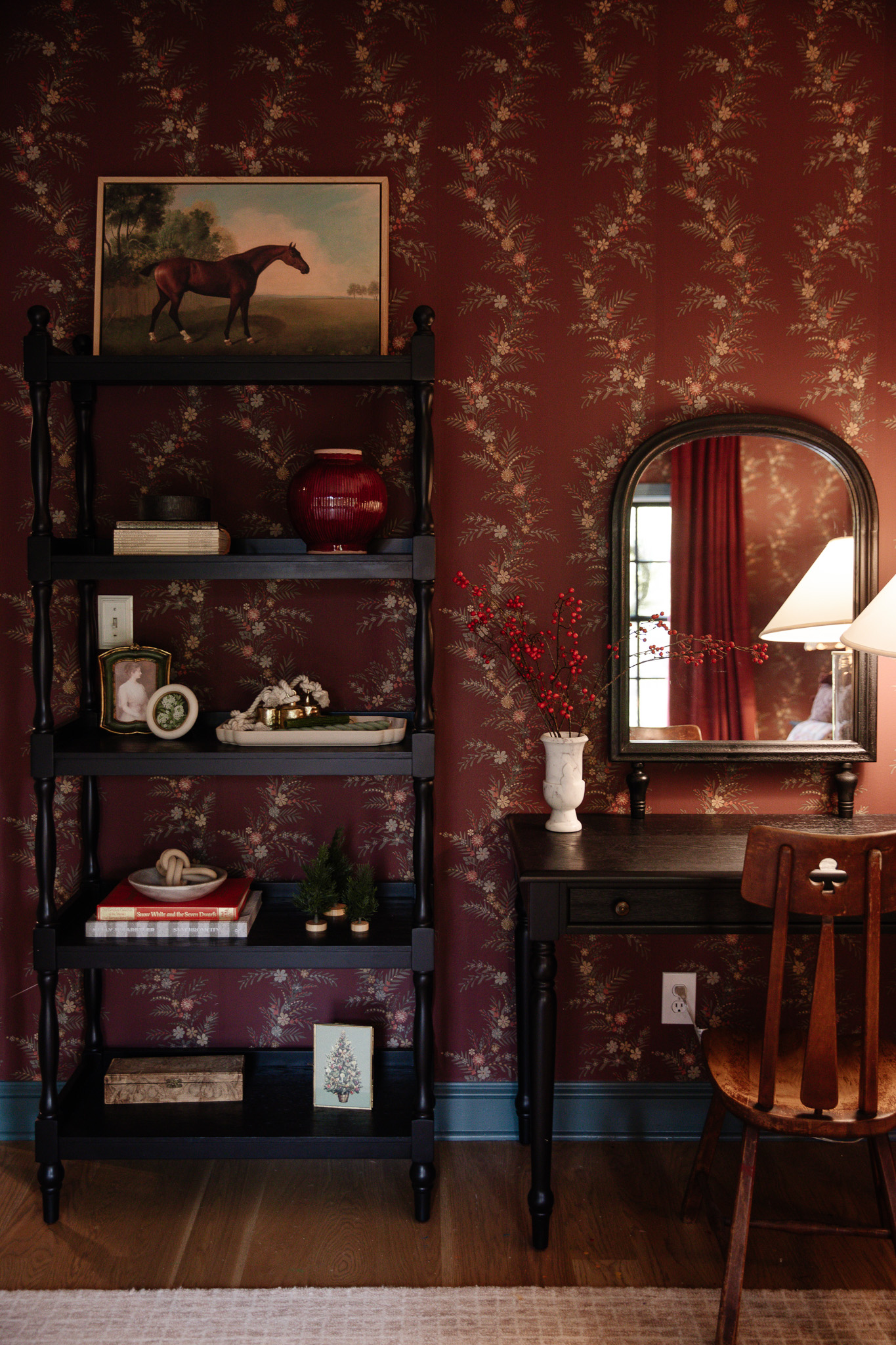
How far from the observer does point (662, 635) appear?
7.66 ft

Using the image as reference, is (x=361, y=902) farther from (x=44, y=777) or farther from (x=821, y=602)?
(x=821, y=602)

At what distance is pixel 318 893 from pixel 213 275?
1.49 meters

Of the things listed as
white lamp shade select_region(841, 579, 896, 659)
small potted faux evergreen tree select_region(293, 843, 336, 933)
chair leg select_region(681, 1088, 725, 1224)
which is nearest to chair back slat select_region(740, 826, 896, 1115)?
chair leg select_region(681, 1088, 725, 1224)

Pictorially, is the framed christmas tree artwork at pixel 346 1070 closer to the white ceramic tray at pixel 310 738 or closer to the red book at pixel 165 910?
the red book at pixel 165 910

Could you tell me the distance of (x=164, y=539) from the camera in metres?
2.07

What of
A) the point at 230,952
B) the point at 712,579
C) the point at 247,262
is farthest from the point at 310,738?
the point at 247,262

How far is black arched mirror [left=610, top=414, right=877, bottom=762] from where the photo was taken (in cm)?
231

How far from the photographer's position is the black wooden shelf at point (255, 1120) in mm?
2105

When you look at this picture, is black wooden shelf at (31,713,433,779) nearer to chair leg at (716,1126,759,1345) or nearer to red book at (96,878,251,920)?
red book at (96,878,251,920)

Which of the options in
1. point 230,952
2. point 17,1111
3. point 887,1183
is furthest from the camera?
point 17,1111

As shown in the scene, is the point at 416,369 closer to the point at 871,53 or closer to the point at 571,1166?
the point at 871,53

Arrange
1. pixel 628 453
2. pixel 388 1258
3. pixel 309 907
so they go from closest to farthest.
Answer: pixel 388 1258 → pixel 309 907 → pixel 628 453

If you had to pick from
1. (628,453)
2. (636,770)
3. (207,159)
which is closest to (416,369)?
(628,453)

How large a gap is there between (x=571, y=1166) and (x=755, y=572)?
1520 millimetres
